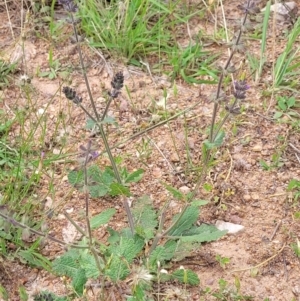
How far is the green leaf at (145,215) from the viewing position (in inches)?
94.4

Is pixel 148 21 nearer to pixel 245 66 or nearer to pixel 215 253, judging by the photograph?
pixel 245 66

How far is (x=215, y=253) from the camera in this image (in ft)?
7.94

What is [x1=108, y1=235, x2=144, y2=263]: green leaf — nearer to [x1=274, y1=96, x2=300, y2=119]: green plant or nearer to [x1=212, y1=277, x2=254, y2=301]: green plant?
[x1=212, y1=277, x2=254, y2=301]: green plant

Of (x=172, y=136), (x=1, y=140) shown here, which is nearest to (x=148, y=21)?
(x=172, y=136)

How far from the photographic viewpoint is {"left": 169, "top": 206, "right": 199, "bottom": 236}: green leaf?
7.83 ft

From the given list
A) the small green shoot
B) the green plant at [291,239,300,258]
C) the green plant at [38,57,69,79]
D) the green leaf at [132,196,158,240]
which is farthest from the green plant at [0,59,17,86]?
the green plant at [291,239,300,258]

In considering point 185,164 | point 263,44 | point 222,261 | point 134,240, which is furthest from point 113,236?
point 263,44

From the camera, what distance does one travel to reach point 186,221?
239cm

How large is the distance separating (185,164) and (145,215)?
40 centimetres

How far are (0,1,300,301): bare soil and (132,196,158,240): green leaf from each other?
99 mm

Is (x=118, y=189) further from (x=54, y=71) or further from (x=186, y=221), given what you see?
(x=54, y=71)

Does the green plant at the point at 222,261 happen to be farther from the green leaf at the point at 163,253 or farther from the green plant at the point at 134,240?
the green leaf at the point at 163,253

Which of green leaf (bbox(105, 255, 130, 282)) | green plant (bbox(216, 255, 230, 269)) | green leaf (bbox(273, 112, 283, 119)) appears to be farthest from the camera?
green leaf (bbox(273, 112, 283, 119))

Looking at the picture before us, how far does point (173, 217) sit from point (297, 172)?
2.08 ft
